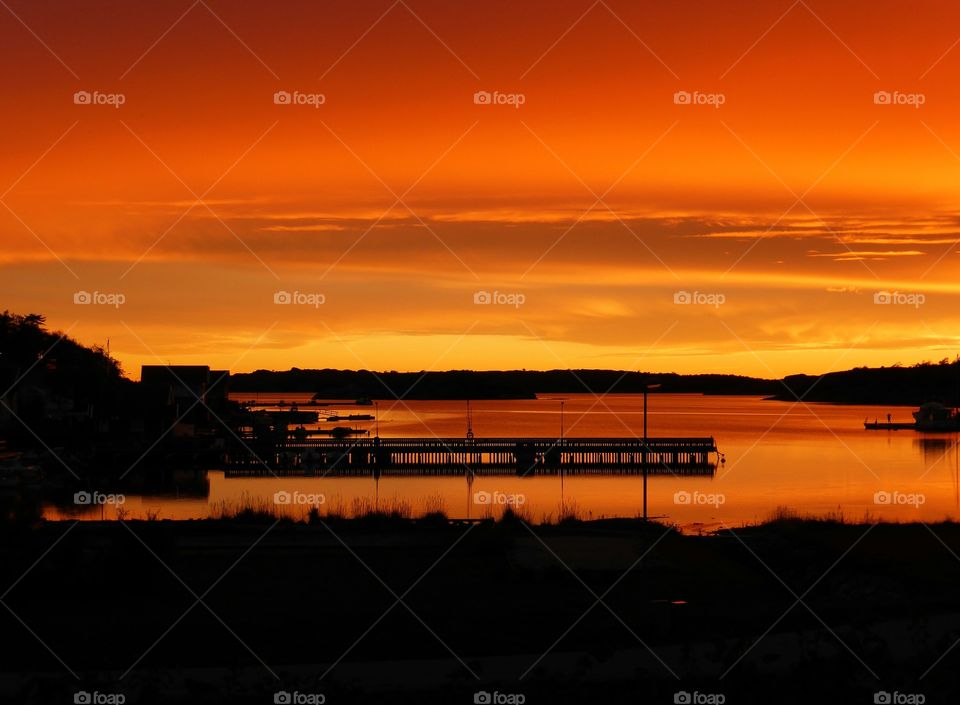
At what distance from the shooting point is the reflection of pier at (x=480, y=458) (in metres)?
63.4

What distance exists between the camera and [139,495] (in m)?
50.3

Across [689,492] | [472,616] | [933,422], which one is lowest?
[472,616]

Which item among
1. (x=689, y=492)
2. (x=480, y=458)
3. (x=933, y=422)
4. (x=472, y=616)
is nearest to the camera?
(x=472, y=616)

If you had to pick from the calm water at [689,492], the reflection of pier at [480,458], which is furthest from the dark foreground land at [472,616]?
the reflection of pier at [480,458]

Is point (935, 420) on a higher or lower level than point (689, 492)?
higher

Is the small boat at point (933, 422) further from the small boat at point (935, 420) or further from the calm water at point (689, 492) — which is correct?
the calm water at point (689, 492)

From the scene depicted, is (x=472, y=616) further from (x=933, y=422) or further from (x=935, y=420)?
(x=935, y=420)

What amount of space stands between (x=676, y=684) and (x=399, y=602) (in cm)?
671

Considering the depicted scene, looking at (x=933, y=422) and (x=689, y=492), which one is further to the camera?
(x=933, y=422)

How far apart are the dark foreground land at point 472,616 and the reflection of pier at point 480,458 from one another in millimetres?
36635

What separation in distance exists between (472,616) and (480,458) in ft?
166

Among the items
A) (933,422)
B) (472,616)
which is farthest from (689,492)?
(933,422)

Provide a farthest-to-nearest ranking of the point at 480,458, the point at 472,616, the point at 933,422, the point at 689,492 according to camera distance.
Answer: the point at 933,422 → the point at 480,458 → the point at 689,492 → the point at 472,616

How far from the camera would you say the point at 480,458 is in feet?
219
